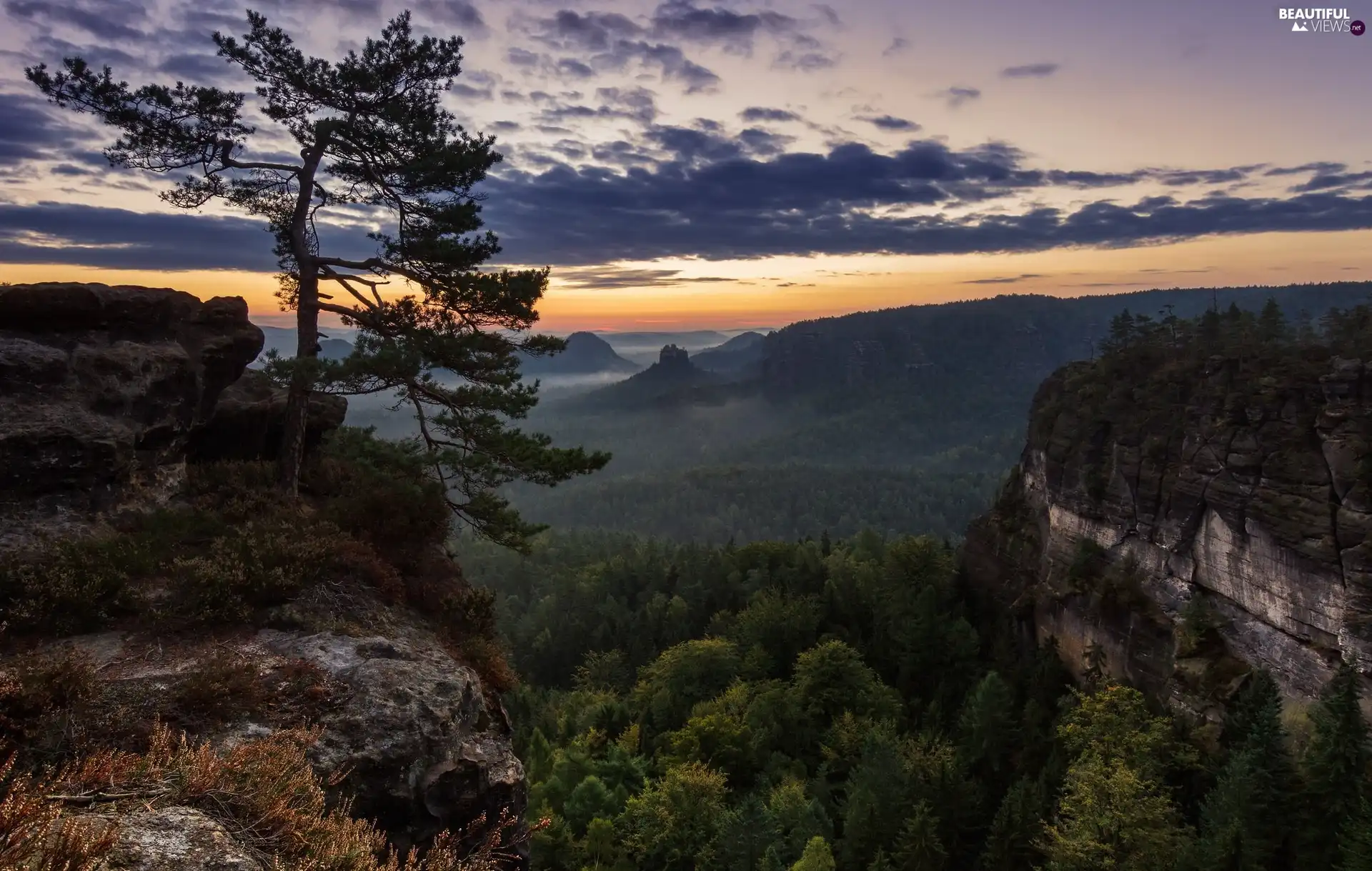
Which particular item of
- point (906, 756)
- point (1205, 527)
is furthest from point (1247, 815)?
point (1205, 527)

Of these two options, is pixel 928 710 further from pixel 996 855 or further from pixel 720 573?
pixel 720 573

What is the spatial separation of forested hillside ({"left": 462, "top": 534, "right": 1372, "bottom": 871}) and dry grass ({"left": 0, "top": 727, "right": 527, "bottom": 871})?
2581cm

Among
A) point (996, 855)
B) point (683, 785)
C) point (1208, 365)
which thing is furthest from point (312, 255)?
point (1208, 365)

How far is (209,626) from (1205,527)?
54324mm

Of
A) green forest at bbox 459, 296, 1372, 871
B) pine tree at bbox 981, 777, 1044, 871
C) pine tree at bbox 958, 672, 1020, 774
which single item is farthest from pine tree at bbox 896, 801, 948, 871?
pine tree at bbox 958, 672, 1020, 774

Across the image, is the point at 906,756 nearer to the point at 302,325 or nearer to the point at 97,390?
the point at 302,325

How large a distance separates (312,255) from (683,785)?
3259 centimetres

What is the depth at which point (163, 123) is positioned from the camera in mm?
16094

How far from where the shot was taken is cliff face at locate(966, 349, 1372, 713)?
3612 centimetres

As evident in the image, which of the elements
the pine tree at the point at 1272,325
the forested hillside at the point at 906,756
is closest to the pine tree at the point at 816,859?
the forested hillside at the point at 906,756

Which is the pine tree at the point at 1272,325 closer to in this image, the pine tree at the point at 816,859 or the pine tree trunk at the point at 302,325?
the pine tree at the point at 816,859

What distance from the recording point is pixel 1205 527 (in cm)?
4488

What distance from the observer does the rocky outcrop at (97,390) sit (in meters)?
13.2

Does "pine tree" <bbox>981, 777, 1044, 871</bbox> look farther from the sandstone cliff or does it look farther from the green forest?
the sandstone cliff
